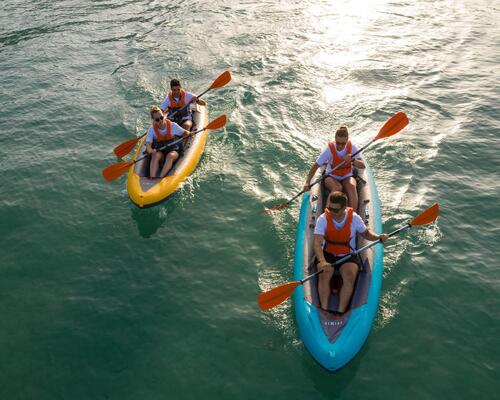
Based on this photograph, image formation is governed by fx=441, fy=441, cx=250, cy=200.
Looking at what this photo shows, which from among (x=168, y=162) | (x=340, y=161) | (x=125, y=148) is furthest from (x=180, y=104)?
(x=340, y=161)

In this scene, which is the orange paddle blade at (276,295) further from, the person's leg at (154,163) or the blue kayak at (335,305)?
the person's leg at (154,163)

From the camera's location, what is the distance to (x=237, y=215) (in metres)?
8.88

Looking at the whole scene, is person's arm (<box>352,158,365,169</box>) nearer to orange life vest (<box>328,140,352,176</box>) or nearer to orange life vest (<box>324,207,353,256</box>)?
orange life vest (<box>328,140,352,176</box>)

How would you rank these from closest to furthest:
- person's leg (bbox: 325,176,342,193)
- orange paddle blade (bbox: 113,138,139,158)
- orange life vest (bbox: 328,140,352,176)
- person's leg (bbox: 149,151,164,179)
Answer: person's leg (bbox: 325,176,342,193)
orange life vest (bbox: 328,140,352,176)
person's leg (bbox: 149,151,164,179)
orange paddle blade (bbox: 113,138,139,158)

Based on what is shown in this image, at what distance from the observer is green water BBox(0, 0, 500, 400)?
6.16 meters

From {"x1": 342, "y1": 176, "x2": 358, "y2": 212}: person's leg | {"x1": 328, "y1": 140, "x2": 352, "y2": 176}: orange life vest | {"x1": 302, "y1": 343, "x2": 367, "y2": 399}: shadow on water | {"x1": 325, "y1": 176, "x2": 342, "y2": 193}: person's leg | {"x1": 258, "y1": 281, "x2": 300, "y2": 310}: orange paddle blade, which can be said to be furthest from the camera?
{"x1": 328, "y1": 140, "x2": 352, "y2": 176}: orange life vest

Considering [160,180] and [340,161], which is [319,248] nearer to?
[340,161]

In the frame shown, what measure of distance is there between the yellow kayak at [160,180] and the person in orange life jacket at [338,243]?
12.0ft

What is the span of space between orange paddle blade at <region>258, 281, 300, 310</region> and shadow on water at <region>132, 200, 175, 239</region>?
10.5 feet

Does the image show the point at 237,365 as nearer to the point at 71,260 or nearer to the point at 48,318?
the point at 48,318

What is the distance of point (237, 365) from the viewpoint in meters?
6.17

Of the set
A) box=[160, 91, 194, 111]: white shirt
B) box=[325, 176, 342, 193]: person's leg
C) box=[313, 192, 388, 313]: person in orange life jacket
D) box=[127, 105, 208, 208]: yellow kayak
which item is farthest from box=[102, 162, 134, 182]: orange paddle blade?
box=[313, 192, 388, 313]: person in orange life jacket

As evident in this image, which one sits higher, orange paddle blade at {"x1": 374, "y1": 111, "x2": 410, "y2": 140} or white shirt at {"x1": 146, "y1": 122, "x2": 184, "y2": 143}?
white shirt at {"x1": 146, "y1": 122, "x2": 184, "y2": 143}

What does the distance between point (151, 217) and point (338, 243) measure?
4036 millimetres
